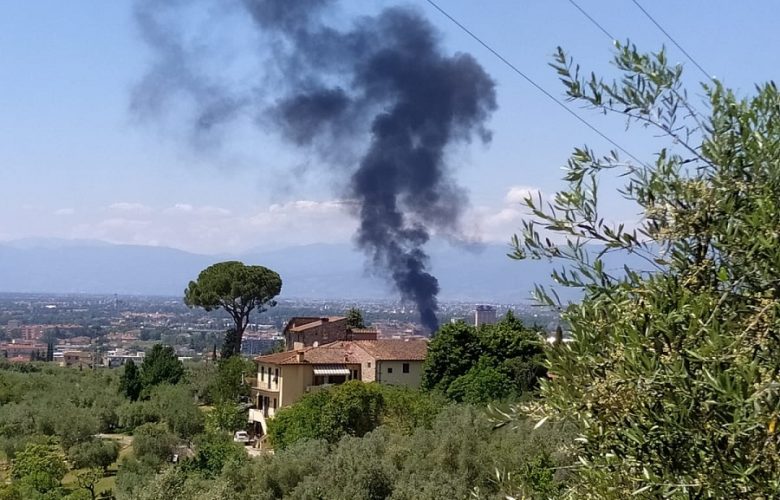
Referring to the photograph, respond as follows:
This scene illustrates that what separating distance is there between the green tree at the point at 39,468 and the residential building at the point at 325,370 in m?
10.6

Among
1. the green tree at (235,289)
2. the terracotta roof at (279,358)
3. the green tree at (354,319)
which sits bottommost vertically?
the terracotta roof at (279,358)

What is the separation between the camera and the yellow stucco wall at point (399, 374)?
3659cm

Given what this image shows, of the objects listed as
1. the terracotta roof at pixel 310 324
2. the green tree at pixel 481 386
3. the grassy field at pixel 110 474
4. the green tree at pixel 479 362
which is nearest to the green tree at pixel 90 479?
the grassy field at pixel 110 474

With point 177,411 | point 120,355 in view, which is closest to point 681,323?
point 177,411

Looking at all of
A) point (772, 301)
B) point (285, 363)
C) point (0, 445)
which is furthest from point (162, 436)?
point (772, 301)

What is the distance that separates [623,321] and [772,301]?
527 mm

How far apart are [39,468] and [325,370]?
1398 cm

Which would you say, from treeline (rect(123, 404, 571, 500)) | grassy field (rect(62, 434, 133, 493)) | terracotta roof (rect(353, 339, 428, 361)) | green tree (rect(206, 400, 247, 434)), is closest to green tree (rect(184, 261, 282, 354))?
terracotta roof (rect(353, 339, 428, 361))

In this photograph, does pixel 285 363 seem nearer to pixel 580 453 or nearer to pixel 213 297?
pixel 213 297

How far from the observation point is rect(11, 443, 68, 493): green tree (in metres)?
22.3

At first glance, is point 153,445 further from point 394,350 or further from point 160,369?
point 160,369

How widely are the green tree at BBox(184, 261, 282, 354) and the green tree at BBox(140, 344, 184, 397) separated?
5.72 meters

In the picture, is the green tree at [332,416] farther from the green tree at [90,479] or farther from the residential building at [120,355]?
the residential building at [120,355]

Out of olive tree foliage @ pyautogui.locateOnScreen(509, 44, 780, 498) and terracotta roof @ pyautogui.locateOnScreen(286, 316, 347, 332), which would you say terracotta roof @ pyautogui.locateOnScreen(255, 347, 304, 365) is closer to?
terracotta roof @ pyautogui.locateOnScreen(286, 316, 347, 332)
